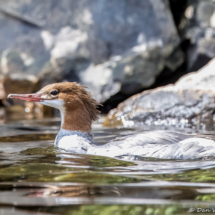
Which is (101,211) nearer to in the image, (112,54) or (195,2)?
(112,54)

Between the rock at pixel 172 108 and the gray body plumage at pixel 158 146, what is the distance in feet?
8.04

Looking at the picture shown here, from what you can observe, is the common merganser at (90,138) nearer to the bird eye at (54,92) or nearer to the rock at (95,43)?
the bird eye at (54,92)

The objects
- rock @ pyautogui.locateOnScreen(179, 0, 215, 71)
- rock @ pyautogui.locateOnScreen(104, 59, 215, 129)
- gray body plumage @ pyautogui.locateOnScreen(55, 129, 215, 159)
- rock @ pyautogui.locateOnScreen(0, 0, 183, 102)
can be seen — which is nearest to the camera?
gray body plumage @ pyautogui.locateOnScreen(55, 129, 215, 159)

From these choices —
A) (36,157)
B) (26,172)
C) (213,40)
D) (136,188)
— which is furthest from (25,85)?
(136,188)

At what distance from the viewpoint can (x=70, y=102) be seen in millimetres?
4004

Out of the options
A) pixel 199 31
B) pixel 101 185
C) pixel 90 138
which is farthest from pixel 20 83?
pixel 101 185

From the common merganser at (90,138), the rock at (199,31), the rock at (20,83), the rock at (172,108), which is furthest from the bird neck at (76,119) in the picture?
the rock at (199,31)

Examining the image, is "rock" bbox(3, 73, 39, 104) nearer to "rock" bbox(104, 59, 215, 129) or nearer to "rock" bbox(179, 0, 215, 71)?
"rock" bbox(104, 59, 215, 129)

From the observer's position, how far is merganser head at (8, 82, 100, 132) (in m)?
3.97

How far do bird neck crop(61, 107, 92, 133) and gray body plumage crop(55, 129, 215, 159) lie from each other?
309 mm

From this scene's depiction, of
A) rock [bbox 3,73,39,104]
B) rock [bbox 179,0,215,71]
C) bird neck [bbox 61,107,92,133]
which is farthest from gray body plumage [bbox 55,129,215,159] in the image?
rock [bbox 179,0,215,71]

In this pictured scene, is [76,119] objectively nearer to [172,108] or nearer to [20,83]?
[172,108]

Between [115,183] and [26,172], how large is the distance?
30.4 inches

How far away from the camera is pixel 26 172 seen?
270 centimetres
